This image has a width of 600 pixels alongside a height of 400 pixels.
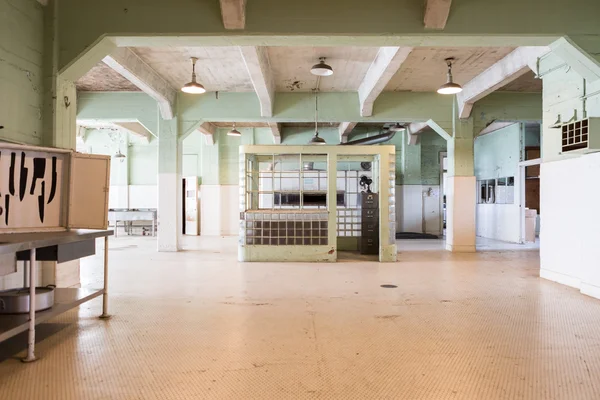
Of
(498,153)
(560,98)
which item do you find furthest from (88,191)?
(498,153)

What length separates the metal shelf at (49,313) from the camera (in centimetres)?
274

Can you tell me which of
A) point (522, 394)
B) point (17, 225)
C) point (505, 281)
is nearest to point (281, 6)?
point (17, 225)

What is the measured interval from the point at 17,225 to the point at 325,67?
4.84 metres

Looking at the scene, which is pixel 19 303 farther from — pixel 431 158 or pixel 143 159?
pixel 431 158

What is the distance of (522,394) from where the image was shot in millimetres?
2426

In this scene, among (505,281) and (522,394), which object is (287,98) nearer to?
(505,281)

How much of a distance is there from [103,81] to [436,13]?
24.1 ft

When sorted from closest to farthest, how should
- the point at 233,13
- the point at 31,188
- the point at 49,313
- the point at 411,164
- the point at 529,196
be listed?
the point at 49,313, the point at 31,188, the point at 233,13, the point at 529,196, the point at 411,164

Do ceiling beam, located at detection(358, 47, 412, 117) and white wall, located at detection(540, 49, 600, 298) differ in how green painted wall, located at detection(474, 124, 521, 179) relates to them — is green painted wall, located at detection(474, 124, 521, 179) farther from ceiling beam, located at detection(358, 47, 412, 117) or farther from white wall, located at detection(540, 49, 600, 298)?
white wall, located at detection(540, 49, 600, 298)

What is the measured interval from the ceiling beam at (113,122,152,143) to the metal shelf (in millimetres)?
9321

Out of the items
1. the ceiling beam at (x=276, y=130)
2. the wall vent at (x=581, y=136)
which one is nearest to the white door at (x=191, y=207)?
the ceiling beam at (x=276, y=130)

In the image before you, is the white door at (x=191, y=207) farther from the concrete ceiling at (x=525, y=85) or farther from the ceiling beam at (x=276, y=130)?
the concrete ceiling at (x=525, y=85)

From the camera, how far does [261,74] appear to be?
7.01 meters

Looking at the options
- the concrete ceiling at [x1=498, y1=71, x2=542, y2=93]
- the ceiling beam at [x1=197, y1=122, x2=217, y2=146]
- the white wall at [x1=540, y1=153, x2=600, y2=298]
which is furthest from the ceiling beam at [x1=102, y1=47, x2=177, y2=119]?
the concrete ceiling at [x1=498, y1=71, x2=542, y2=93]
